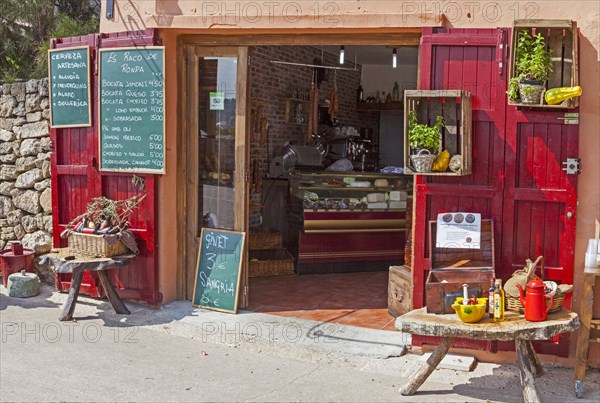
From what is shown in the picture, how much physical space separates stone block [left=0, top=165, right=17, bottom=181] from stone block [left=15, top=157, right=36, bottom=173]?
Answer: 86mm

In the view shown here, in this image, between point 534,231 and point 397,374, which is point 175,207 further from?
point 534,231

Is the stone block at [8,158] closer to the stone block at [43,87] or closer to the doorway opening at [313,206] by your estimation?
the stone block at [43,87]

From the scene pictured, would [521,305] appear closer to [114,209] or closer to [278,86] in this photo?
[114,209]

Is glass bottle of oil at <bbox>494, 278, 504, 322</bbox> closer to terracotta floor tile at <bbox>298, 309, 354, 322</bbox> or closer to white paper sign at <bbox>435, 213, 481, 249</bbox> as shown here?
white paper sign at <bbox>435, 213, 481, 249</bbox>

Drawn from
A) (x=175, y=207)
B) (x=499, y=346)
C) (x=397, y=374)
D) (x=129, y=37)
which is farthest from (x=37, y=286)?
(x=499, y=346)

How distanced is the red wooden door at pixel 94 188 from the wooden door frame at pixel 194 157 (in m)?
0.36

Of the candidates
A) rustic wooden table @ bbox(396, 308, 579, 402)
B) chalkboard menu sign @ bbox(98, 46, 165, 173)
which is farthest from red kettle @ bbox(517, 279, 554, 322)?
chalkboard menu sign @ bbox(98, 46, 165, 173)

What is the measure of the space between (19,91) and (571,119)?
6407mm

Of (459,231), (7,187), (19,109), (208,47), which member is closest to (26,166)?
(7,187)

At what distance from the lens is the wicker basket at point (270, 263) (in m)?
8.74

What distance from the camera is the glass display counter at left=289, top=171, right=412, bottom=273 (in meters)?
8.95

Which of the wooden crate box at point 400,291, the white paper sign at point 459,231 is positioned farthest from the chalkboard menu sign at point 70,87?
the white paper sign at point 459,231

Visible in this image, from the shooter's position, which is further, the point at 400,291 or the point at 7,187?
the point at 7,187

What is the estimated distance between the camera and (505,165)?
216 inches
